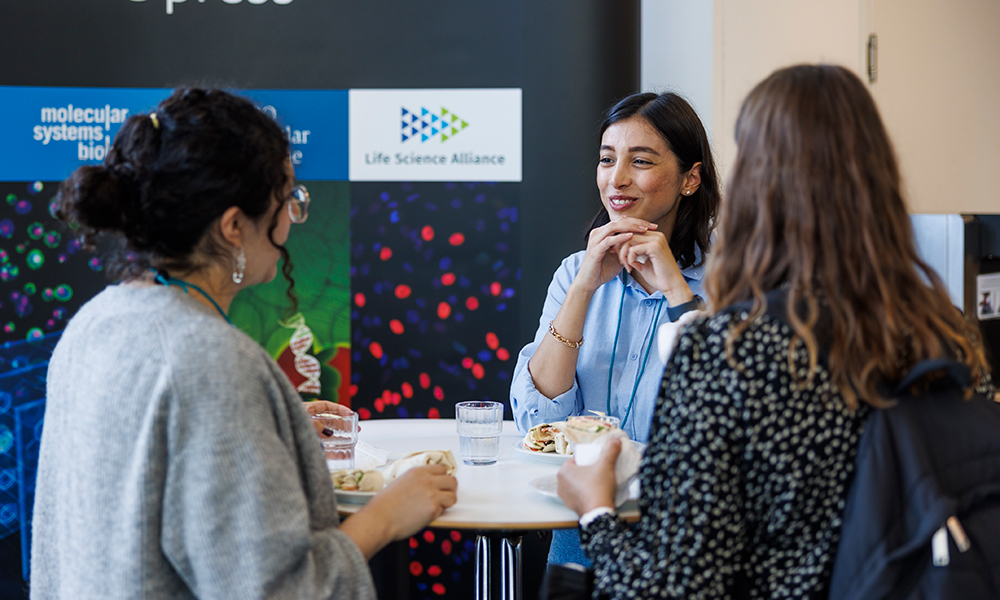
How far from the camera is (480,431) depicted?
175cm

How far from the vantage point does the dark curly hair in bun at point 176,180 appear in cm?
115

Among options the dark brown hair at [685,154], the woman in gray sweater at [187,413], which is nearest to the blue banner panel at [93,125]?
the dark brown hair at [685,154]

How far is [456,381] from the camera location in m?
3.04

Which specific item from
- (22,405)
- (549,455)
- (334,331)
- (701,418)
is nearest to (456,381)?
(334,331)

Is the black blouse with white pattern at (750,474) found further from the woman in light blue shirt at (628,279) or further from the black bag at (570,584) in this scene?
the woman in light blue shirt at (628,279)

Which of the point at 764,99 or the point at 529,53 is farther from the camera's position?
the point at 529,53

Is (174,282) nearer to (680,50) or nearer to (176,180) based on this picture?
(176,180)

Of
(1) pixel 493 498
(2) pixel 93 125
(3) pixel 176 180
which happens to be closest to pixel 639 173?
(1) pixel 493 498

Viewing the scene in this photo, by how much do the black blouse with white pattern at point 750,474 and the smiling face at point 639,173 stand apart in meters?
1.17

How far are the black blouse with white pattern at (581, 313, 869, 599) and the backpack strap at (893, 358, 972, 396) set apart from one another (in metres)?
0.07

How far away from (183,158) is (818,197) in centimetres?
90

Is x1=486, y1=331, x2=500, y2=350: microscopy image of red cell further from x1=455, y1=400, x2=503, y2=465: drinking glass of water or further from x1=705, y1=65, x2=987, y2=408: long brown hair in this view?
x1=705, y1=65, x2=987, y2=408: long brown hair

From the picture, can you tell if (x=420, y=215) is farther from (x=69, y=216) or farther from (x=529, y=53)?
(x=69, y=216)

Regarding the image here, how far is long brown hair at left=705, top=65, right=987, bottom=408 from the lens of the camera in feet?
3.24
